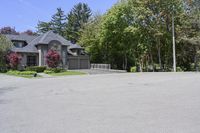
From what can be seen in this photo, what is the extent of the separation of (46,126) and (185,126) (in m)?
3.37

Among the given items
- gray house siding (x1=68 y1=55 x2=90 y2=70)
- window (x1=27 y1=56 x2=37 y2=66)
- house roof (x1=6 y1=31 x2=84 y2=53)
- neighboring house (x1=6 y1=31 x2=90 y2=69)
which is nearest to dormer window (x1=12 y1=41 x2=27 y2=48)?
neighboring house (x1=6 y1=31 x2=90 y2=69)

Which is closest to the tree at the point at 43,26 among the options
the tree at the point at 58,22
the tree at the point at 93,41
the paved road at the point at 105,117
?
the tree at the point at 58,22

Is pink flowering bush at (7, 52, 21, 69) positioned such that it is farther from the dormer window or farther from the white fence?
the white fence

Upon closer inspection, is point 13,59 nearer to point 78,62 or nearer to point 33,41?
point 33,41

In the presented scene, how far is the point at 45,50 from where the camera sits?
45000 mm

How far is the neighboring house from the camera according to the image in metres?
44.6

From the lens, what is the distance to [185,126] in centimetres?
671

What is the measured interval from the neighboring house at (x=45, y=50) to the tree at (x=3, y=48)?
2194 mm

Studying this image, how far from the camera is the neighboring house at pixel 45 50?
44.6 m

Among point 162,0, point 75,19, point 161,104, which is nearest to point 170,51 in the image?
point 162,0

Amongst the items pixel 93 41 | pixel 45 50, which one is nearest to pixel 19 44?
pixel 45 50

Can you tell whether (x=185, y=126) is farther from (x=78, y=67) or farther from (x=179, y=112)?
(x=78, y=67)

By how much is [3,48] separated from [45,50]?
22.3ft

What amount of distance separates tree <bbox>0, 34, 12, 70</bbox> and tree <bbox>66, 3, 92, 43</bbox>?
32.1 metres
